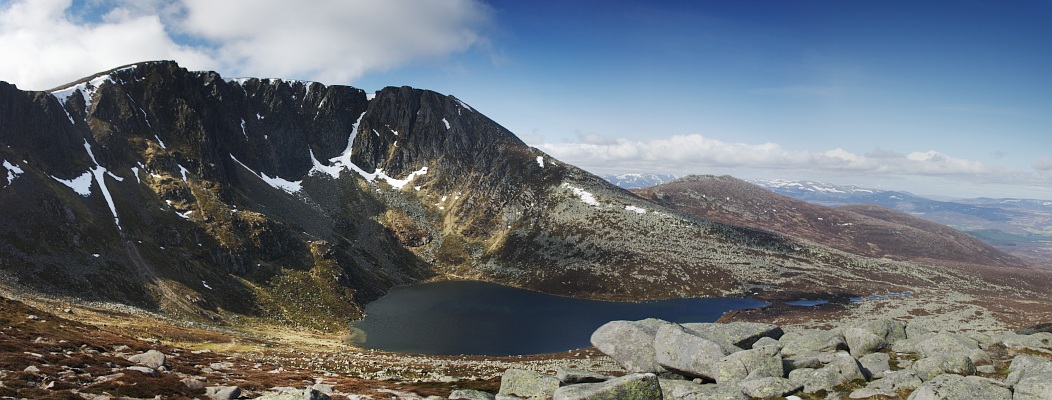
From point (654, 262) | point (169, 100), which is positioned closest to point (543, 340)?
point (654, 262)

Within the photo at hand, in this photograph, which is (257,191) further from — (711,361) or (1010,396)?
(1010,396)

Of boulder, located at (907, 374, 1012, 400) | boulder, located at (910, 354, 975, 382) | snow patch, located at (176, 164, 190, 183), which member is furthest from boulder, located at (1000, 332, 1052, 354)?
snow patch, located at (176, 164, 190, 183)

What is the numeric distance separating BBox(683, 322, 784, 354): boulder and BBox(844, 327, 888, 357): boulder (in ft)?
13.1

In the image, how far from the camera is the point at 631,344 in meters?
28.3

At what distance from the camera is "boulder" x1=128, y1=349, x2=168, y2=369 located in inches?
1321

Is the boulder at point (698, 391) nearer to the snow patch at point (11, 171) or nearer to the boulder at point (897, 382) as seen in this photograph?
the boulder at point (897, 382)

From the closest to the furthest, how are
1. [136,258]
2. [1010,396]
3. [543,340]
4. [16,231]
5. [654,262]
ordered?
[1010,396], [16,231], [136,258], [543,340], [654,262]

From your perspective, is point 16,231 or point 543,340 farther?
point 543,340

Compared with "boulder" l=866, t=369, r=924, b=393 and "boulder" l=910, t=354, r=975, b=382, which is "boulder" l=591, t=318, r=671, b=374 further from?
"boulder" l=910, t=354, r=975, b=382

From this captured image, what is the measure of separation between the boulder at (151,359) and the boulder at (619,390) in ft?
102

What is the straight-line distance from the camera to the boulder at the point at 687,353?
80.6ft

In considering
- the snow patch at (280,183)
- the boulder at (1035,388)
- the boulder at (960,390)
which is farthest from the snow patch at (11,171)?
the boulder at (1035,388)

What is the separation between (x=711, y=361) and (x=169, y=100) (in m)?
180

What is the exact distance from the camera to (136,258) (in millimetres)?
92438
